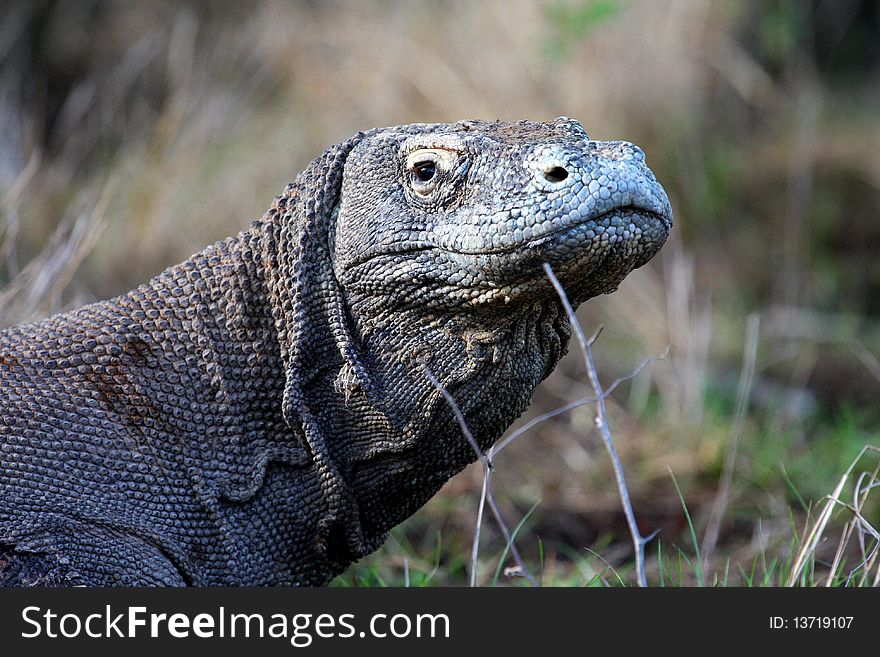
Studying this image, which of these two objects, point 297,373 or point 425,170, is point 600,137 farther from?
point 297,373

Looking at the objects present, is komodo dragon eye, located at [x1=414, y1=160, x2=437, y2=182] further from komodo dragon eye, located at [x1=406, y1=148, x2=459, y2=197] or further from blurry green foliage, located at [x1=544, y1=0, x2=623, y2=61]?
blurry green foliage, located at [x1=544, y1=0, x2=623, y2=61]

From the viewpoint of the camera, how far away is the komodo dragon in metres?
3.24

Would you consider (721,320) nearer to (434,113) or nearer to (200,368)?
(434,113)

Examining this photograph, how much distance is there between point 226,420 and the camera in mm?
3508

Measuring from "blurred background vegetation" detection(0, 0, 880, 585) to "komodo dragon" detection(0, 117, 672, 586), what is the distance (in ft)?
4.67

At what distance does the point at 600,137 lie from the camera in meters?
9.16

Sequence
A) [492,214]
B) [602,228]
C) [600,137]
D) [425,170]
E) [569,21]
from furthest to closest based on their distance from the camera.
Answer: [600,137]
[569,21]
[425,170]
[492,214]
[602,228]

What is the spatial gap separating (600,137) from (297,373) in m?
6.13

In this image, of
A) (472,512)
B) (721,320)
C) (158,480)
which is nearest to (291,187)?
(158,480)

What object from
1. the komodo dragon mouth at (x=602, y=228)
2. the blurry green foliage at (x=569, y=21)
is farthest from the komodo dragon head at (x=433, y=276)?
the blurry green foliage at (x=569, y=21)

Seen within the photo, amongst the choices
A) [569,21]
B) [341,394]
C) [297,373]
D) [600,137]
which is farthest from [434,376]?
[600,137]

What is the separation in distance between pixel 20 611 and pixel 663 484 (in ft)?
14.1

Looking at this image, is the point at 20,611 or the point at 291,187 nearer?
the point at 20,611

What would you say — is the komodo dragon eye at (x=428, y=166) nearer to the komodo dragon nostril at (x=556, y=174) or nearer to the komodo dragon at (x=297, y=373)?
the komodo dragon at (x=297, y=373)
